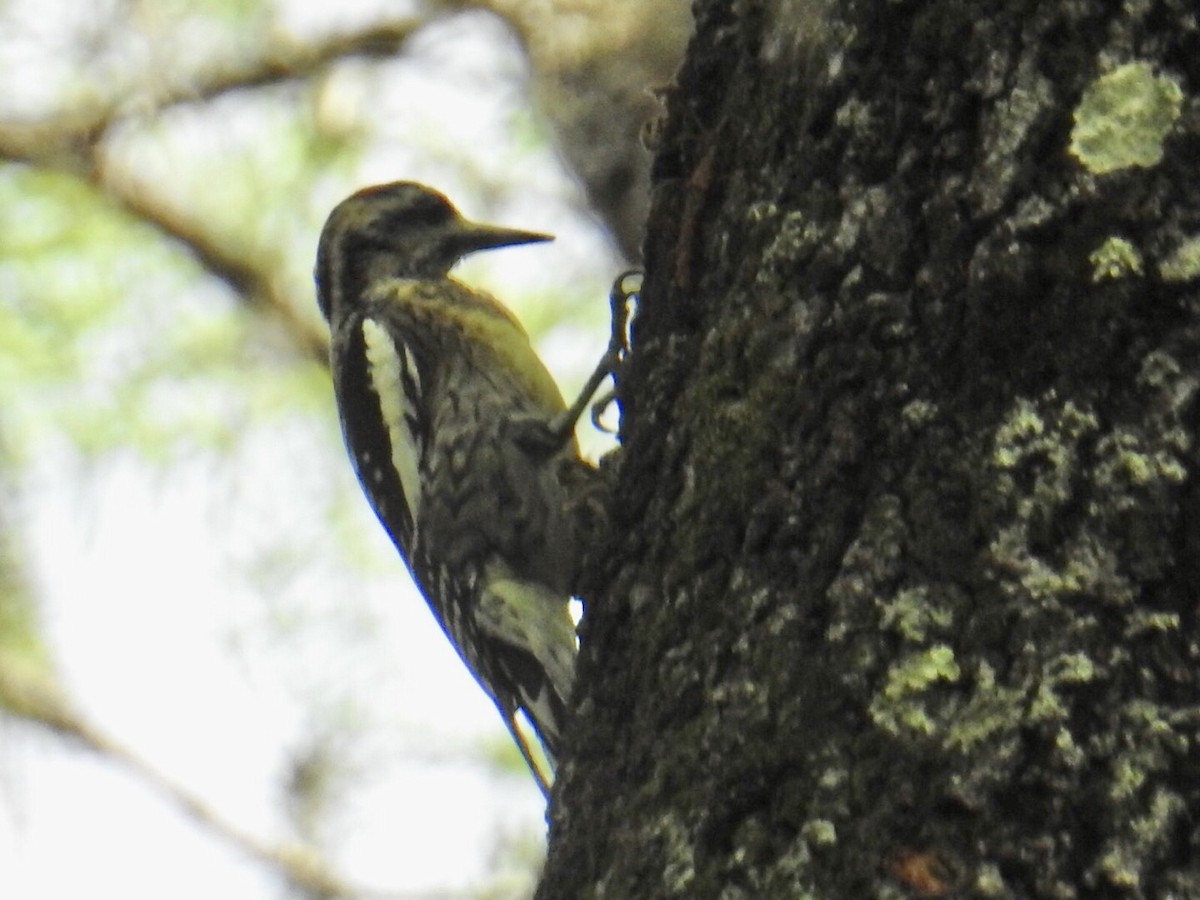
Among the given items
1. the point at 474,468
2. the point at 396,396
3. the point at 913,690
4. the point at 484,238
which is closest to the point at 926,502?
the point at 913,690

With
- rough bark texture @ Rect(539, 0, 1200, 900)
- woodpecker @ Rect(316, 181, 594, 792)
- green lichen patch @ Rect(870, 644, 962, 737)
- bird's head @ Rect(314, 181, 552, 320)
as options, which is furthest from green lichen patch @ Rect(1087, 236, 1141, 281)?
bird's head @ Rect(314, 181, 552, 320)

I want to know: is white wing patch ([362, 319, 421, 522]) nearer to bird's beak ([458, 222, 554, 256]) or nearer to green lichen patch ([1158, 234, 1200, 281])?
bird's beak ([458, 222, 554, 256])

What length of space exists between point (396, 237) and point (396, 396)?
583mm

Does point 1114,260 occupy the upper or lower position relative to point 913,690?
upper

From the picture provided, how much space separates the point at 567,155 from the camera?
14.5 ft

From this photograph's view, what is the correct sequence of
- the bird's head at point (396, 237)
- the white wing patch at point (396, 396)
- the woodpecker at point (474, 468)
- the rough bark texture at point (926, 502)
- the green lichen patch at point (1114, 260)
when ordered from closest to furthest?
the rough bark texture at point (926, 502)
the green lichen patch at point (1114, 260)
the woodpecker at point (474, 468)
the white wing patch at point (396, 396)
the bird's head at point (396, 237)

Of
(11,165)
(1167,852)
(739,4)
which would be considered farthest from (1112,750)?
(11,165)

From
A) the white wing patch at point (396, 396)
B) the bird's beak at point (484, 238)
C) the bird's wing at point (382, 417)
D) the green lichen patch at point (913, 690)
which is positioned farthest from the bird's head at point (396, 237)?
the green lichen patch at point (913, 690)

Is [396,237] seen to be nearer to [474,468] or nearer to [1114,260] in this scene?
[474,468]

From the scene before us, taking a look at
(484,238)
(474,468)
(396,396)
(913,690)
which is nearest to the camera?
(913,690)

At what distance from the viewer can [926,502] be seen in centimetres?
144

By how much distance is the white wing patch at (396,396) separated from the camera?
356 cm

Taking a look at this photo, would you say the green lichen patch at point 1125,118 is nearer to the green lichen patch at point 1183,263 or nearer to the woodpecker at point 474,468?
the green lichen patch at point 1183,263

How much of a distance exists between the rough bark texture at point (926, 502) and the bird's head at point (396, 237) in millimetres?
2279
